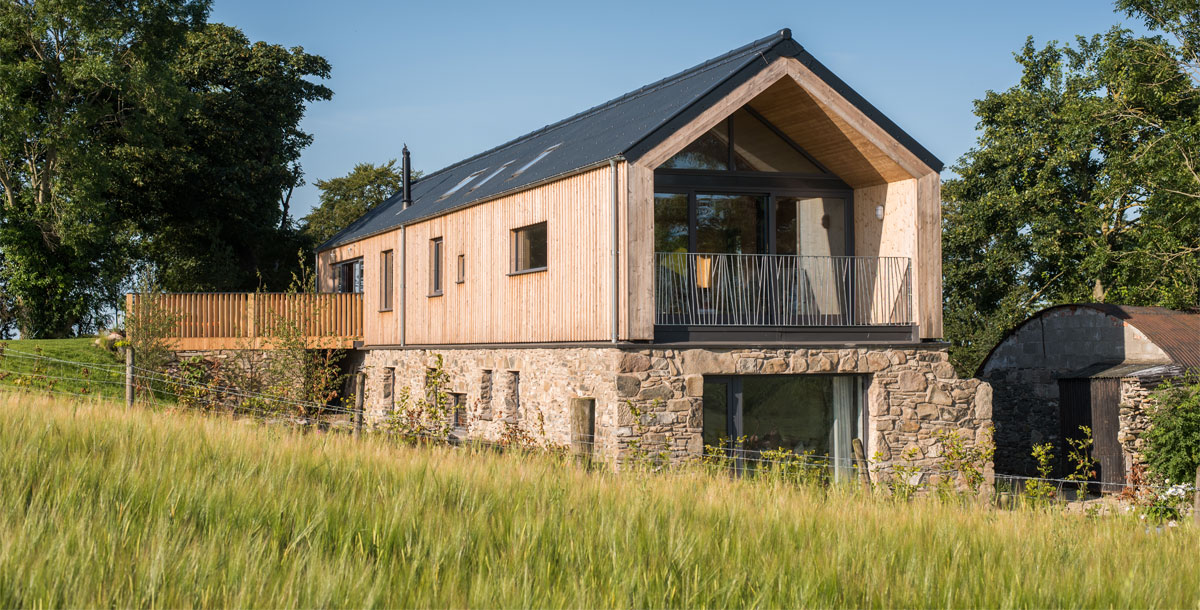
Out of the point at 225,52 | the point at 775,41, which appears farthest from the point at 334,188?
the point at 775,41

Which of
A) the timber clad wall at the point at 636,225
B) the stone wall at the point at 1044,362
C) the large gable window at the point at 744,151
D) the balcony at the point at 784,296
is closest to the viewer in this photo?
the timber clad wall at the point at 636,225

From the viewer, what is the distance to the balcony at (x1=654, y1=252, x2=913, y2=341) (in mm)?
14773

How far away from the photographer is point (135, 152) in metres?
28.5

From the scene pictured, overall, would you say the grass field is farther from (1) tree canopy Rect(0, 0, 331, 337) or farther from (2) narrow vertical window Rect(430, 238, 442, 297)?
(1) tree canopy Rect(0, 0, 331, 337)

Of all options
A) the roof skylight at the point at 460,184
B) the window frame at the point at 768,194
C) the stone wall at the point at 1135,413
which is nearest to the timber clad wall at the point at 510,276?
the roof skylight at the point at 460,184

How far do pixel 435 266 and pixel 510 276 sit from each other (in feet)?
12.0

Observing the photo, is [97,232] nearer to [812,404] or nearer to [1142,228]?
[812,404]

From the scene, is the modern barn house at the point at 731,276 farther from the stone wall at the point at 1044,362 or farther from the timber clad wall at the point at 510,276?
the stone wall at the point at 1044,362

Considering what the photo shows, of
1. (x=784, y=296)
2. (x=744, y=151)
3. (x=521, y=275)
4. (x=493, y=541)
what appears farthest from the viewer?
(x=521, y=275)

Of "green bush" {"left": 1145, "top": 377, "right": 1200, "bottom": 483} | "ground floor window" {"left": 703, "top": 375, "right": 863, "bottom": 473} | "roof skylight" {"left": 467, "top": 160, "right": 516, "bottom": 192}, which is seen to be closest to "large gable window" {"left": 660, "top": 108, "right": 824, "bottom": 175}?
"ground floor window" {"left": 703, "top": 375, "right": 863, "bottom": 473}

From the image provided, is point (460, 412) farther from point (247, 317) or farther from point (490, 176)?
point (247, 317)

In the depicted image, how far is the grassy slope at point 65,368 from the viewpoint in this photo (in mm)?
17891

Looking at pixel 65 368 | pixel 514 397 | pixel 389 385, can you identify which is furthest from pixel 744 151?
pixel 65 368

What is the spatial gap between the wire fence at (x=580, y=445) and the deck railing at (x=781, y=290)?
1954 mm
